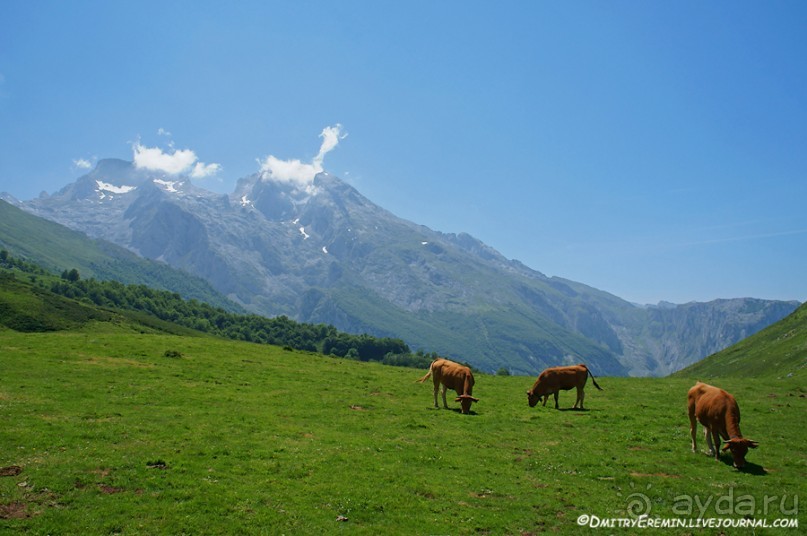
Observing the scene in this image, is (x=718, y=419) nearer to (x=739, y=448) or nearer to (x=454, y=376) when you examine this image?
(x=739, y=448)

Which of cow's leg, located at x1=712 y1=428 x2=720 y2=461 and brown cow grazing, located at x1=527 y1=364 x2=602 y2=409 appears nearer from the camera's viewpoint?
cow's leg, located at x1=712 y1=428 x2=720 y2=461

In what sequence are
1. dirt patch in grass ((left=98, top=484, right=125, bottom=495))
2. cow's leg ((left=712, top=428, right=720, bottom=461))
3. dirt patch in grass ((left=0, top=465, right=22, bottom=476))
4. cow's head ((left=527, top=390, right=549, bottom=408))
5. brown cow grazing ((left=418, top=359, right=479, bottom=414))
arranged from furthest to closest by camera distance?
cow's head ((left=527, top=390, right=549, bottom=408)) → brown cow grazing ((left=418, top=359, right=479, bottom=414)) → cow's leg ((left=712, top=428, right=720, bottom=461)) → dirt patch in grass ((left=0, top=465, right=22, bottom=476)) → dirt patch in grass ((left=98, top=484, right=125, bottom=495))

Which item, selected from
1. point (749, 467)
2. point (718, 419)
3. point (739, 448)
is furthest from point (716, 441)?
point (739, 448)

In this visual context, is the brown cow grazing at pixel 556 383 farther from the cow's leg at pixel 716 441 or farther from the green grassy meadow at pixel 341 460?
the cow's leg at pixel 716 441

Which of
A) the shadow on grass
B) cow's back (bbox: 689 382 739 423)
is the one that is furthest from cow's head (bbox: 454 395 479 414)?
the shadow on grass

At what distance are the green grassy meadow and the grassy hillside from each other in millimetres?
29138

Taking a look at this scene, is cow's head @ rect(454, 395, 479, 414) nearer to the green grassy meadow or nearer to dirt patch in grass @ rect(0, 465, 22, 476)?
the green grassy meadow

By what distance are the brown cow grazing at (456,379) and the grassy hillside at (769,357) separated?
3542 cm

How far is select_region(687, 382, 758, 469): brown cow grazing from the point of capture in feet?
73.2

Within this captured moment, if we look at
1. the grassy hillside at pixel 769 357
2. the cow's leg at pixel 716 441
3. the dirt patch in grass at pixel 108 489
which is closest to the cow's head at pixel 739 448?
the cow's leg at pixel 716 441

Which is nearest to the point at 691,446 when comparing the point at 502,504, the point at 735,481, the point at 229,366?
the point at 735,481

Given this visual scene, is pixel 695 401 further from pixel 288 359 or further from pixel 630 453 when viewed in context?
pixel 288 359

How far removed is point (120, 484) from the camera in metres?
18.8

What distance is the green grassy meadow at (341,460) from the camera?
56.1 ft
